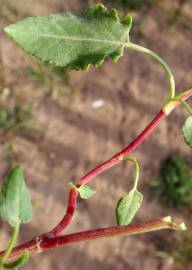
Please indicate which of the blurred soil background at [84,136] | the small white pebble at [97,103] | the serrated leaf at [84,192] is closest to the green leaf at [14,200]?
the serrated leaf at [84,192]

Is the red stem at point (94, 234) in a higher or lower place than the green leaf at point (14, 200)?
higher

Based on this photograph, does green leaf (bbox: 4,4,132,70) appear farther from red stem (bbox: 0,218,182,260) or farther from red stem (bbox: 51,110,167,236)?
red stem (bbox: 0,218,182,260)

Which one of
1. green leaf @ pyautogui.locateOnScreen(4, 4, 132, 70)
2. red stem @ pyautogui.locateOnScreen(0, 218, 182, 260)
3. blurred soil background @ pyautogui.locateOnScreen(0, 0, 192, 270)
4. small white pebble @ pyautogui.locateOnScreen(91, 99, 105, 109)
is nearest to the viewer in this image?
red stem @ pyautogui.locateOnScreen(0, 218, 182, 260)

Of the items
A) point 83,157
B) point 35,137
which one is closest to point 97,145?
point 83,157

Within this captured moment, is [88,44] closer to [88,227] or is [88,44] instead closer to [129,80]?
[88,227]

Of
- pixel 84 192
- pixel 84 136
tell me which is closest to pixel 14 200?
pixel 84 192

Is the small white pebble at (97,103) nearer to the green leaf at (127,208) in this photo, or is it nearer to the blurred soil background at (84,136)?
the blurred soil background at (84,136)

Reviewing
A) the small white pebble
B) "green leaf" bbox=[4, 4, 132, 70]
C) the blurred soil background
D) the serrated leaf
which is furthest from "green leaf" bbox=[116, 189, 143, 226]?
the small white pebble
